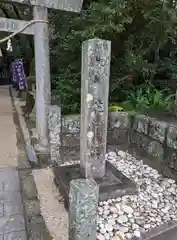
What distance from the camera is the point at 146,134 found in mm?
3043

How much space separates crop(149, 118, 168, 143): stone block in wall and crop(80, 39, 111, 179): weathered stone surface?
75 centimetres

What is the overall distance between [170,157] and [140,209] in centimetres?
78

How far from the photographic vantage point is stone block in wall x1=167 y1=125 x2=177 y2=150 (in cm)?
255

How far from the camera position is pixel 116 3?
3.18 metres

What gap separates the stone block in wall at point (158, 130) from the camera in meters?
2.71

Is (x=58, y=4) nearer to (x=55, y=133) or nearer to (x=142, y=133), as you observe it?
(x=55, y=133)

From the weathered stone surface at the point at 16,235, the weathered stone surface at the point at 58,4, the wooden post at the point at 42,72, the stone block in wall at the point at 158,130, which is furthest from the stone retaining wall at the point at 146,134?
the weathered stone surface at the point at 16,235

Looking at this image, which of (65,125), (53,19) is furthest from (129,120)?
(53,19)

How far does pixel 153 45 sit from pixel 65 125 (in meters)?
2.19

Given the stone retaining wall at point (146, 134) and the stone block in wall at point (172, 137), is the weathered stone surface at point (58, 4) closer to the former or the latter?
the stone retaining wall at point (146, 134)

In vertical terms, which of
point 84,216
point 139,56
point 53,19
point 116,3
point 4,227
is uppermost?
point 53,19

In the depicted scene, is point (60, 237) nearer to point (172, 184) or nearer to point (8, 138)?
point (172, 184)

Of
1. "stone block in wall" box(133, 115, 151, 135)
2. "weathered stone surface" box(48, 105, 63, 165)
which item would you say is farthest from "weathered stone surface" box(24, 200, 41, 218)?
"stone block in wall" box(133, 115, 151, 135)

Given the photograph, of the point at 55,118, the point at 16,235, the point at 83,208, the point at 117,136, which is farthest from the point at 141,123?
the point at 16,235
